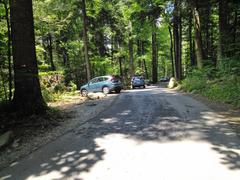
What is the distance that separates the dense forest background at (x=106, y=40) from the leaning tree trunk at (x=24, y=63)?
31mm

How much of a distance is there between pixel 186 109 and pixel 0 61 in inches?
275

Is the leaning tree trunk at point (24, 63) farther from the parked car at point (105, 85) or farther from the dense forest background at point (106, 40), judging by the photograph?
the parked car at point (105, 85)

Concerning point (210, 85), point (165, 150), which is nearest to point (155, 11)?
point (210, 85)

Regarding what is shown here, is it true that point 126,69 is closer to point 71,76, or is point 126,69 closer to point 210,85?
point 71,76

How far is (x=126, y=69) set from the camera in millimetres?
47875

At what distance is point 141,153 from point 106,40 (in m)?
34.3

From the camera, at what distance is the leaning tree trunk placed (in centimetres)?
953

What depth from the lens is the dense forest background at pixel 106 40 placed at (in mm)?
9938

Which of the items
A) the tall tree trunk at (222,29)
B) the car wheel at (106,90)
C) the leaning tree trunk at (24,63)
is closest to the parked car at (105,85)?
the car wheel at (106,90)

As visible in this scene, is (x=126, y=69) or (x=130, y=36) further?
(x=126, y=69)

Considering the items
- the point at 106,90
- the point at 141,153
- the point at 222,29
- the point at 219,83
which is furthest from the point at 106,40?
the point at 141,153

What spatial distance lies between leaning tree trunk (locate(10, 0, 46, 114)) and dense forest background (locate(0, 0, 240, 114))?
1.2 inches

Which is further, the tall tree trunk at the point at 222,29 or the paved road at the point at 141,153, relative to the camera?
the tall tree trunk at the point at 222,29

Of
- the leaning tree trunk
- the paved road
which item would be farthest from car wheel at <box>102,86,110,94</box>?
the paved road
